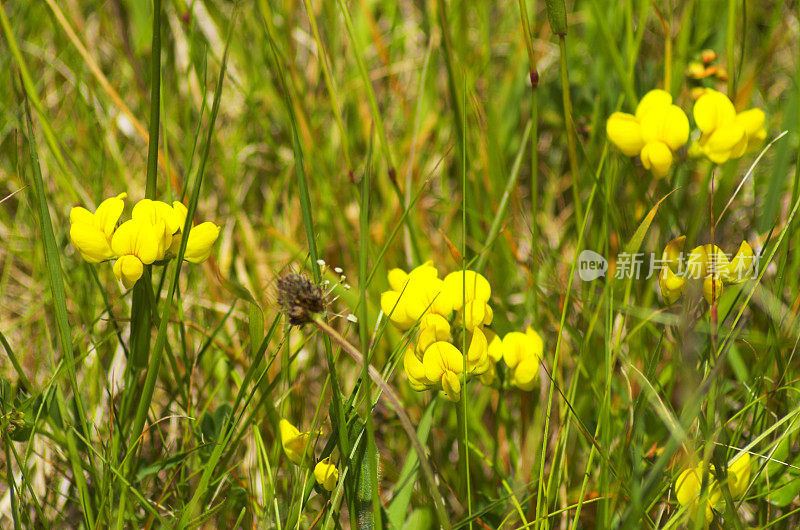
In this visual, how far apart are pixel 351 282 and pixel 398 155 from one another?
50 cm

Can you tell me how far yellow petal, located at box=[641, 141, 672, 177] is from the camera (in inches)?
48.1

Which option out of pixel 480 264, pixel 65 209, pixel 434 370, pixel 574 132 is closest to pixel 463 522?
pixel 434 370

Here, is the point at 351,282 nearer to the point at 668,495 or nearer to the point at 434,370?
the point at 434,370

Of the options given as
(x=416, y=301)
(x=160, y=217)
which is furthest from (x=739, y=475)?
(x=160, y=217)

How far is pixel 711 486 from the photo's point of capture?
92 cm

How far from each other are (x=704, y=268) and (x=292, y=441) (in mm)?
736

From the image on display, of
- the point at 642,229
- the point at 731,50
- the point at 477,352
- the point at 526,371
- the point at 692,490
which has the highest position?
the point at 731,50

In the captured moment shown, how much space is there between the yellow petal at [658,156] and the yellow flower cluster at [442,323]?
0.49 meters

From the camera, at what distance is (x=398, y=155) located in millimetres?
1940

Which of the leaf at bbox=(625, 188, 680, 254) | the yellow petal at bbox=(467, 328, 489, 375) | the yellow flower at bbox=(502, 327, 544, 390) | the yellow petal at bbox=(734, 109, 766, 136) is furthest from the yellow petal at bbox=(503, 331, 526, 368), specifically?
the yellow petal at bbox=(734, 109, 766, 136)

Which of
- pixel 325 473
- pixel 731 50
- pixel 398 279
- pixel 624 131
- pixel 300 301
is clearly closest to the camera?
pixel 300 301

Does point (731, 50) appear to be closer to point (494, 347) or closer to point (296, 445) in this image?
point (494, 347)

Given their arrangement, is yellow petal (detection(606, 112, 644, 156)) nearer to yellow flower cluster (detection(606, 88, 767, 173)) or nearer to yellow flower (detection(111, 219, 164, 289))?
yellow flower cluster (detection(606, 88, 767, 173))

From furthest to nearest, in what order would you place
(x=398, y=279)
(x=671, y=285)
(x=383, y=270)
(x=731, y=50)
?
(x=383, y=270), (x=731, y=50), (x=671, y=285), (x=398, y=279)
